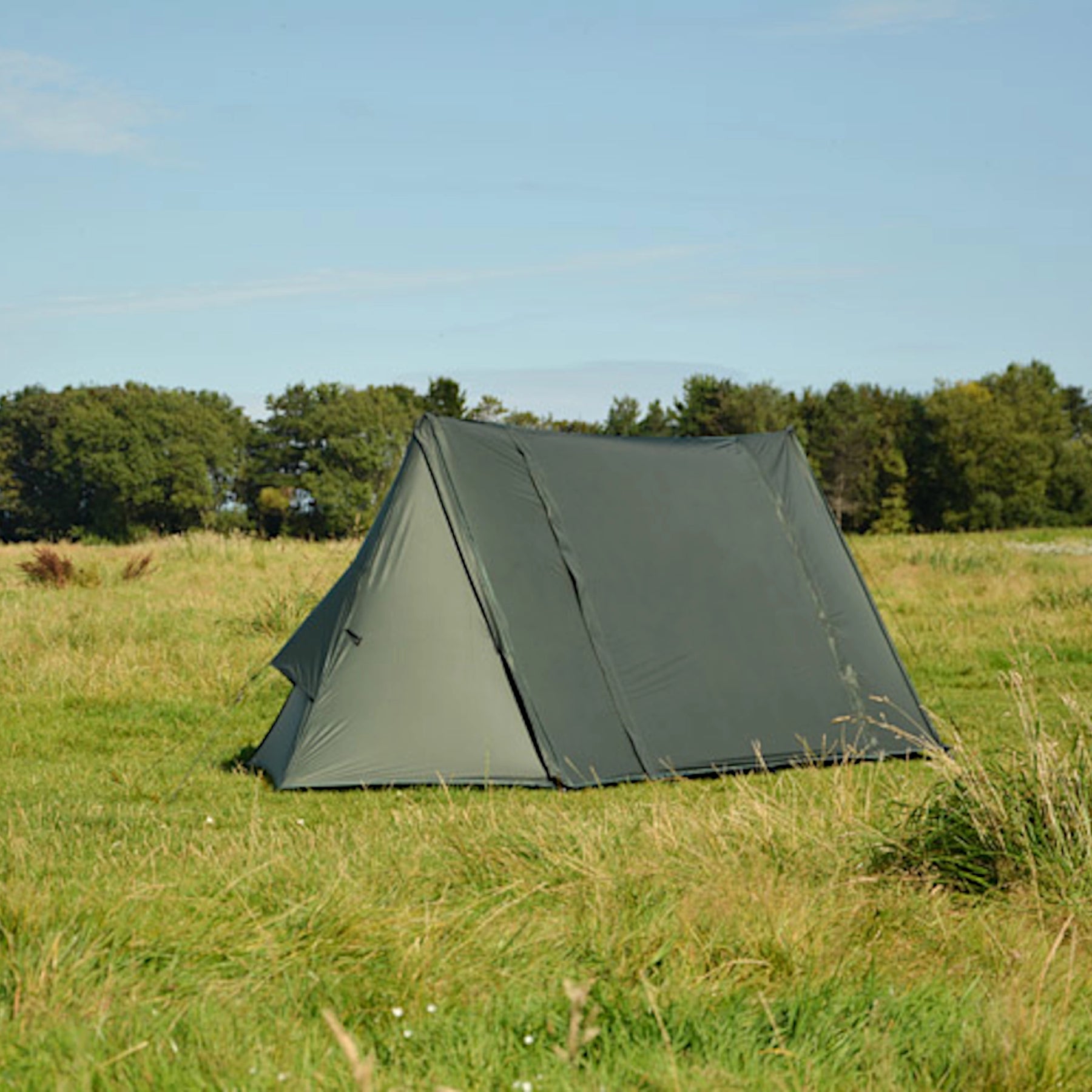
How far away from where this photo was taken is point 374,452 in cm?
5344

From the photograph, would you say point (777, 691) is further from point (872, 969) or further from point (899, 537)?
point (899, 537)

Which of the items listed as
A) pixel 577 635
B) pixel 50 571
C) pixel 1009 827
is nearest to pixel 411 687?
pixel 577 635

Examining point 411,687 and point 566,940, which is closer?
point 566,940

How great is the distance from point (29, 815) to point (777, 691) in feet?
13.3

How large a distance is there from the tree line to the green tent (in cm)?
4189

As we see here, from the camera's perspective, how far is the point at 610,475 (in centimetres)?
775

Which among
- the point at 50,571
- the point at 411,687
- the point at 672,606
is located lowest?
the point at 411,687

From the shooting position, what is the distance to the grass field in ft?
8.61

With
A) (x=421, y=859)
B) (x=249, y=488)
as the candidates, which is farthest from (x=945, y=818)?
(x=249, y=488)

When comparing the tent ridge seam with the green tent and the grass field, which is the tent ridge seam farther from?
the grass field

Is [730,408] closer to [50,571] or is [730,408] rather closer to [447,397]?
[447,397]

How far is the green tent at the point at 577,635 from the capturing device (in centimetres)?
685

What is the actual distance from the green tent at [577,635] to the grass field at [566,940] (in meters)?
0.56

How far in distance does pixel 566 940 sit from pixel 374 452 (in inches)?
2006
